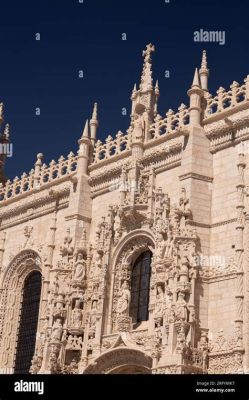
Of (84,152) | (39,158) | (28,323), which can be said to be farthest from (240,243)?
(39,158)

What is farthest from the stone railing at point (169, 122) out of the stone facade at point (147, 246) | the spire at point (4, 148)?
the spire at point (4, 148)

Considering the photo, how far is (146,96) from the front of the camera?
2761 centimetres

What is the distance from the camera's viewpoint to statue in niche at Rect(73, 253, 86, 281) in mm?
26016

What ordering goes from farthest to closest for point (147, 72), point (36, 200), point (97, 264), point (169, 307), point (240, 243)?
point (36, 200) < point (147, 72) < point (97, 264) < point (169, 307) < point (240, 243)

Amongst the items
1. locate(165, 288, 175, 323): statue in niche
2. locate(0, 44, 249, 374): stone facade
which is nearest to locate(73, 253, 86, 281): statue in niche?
locate(0, 44, 249, 374): stone facade

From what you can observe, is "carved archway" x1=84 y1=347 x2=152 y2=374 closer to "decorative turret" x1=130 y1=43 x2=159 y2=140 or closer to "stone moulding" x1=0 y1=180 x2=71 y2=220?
"stone moulding" x1=0 y1=180 x2=71 y2=220

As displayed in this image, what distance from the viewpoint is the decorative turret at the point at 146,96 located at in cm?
2727

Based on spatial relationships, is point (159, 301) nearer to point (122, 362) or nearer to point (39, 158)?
point (122, 362)

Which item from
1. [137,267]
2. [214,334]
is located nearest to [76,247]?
[137,267]

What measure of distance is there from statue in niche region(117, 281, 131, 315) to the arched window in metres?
0.27

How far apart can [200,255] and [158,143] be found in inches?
207

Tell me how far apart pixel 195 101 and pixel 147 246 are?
5.14 m

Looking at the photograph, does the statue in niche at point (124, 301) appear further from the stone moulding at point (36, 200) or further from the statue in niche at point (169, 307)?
the stone moulding at point (36, 200)
